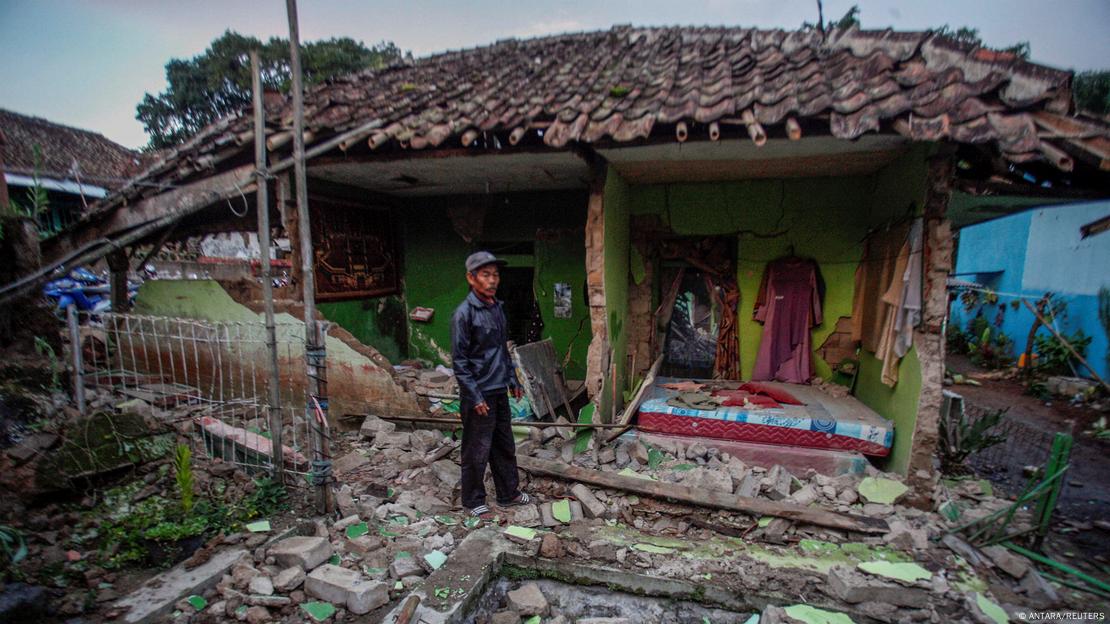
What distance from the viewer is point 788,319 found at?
6875 millimetres

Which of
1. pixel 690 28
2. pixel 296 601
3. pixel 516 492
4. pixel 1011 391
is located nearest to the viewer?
pixel 296 601

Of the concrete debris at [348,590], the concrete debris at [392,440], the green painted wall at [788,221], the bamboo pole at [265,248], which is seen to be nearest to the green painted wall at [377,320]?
the concrete debris at [392,440]

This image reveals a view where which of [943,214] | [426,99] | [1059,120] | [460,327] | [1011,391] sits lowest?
[1011,391]

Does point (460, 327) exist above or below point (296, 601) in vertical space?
above

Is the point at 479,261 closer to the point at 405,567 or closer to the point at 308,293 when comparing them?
the point at 308,293

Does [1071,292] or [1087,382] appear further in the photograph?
[1071,292]

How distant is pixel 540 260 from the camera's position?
8.30 m

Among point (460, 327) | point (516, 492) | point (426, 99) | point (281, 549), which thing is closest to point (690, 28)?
point (426, 99)

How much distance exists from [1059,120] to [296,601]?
6.71 m

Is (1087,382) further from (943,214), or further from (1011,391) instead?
(943,214)

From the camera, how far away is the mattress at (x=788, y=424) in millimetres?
5105

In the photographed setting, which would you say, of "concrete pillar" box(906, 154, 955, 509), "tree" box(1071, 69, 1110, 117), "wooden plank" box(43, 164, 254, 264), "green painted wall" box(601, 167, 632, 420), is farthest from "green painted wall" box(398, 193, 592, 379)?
"tree" box(1071, 69, 1110, 117)

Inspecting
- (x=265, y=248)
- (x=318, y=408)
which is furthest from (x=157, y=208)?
(x=318, y=408)

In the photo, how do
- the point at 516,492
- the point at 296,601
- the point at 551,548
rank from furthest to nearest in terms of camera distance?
the point at 516,492 < the point at 551,548 < the point at 296,601
